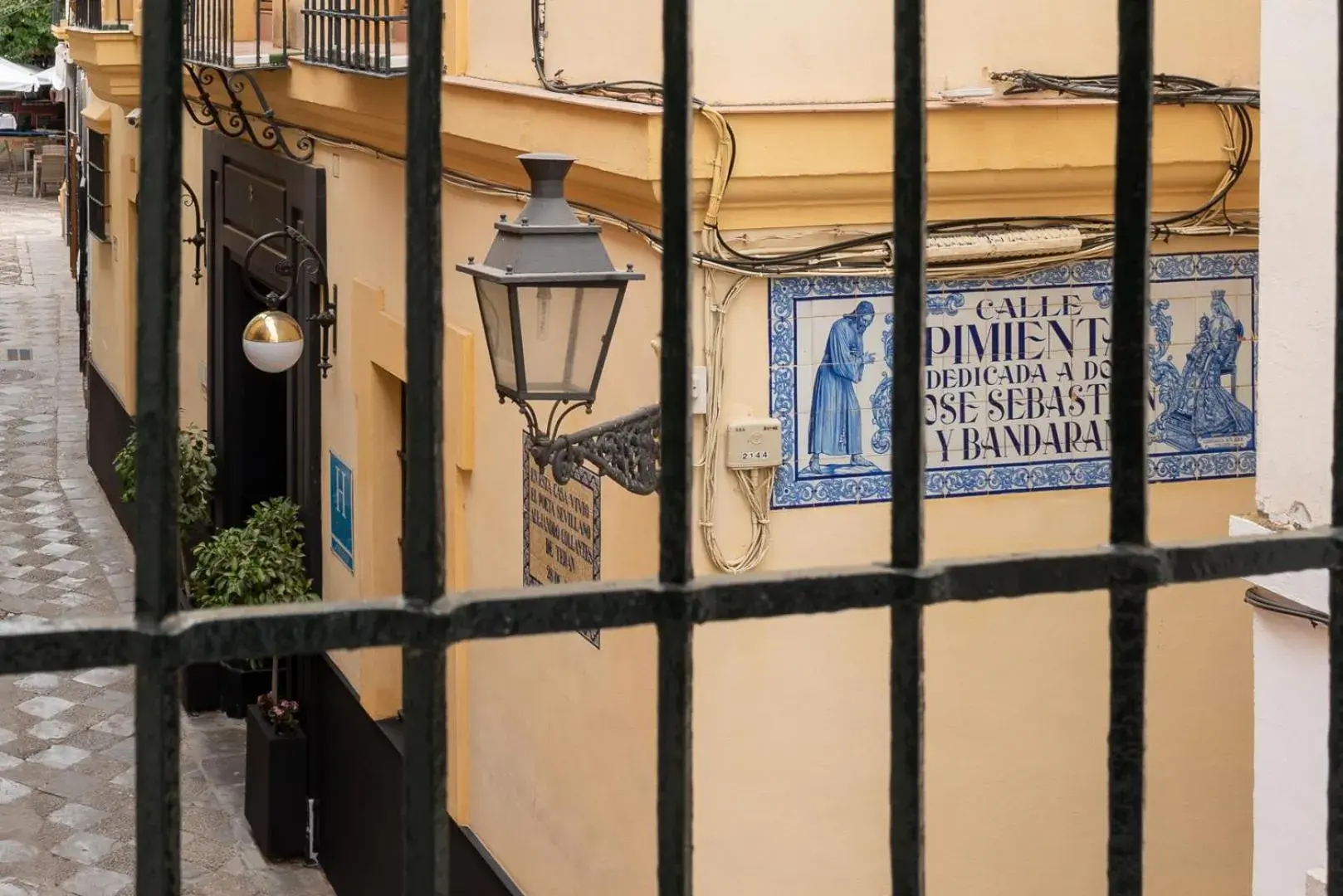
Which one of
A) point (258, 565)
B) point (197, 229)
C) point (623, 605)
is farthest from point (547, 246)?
point (197, 229)

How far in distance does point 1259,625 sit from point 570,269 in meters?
1.90

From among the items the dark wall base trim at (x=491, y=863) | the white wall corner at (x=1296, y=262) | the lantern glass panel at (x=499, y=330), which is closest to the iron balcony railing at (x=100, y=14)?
the dark wall base trim at (x=491, y=863)

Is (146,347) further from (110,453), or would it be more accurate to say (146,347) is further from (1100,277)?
(110,453)

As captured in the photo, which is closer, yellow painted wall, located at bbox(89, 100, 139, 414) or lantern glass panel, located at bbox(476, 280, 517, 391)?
lantern glass panel, located at bbox(476, 280, 517, 391)

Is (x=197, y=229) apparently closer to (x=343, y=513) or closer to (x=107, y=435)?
(x=343, y=513)

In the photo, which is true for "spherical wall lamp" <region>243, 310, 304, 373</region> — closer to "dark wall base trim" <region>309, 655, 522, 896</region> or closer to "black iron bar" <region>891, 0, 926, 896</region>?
"dark wall base trim" <region>309, 655, 522, 896</region>

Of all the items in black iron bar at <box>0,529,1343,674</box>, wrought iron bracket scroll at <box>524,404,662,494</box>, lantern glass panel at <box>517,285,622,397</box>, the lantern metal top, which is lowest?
black iron bar at <box>0,529,1343,674</box>

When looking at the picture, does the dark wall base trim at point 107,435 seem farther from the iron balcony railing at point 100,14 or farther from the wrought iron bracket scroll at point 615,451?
the wrought iron bracket scroll at point 615,451

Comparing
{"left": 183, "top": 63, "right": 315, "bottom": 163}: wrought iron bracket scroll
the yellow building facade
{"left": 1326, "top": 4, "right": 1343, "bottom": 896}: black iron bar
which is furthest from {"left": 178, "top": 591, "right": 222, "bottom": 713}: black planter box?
{"left": 1326, "top": 4, "right": 1343, "bottom": 896}: black iron bar

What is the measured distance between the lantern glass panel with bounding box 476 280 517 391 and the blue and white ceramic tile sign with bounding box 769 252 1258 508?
76 centimetres

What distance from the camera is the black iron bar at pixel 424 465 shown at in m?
1.22

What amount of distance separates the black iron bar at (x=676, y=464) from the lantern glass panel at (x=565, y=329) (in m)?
3.44

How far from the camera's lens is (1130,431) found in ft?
→ 4.68

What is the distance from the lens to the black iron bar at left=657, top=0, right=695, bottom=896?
4.16ft
